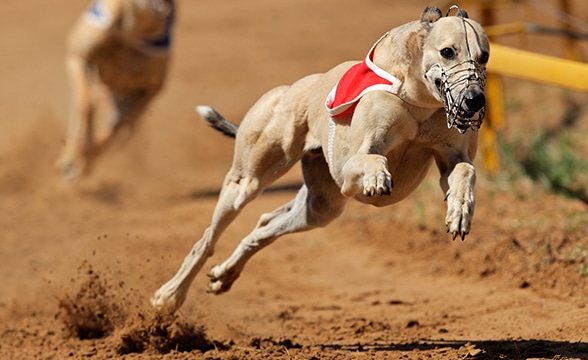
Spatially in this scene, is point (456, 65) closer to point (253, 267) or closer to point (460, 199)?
point (460, 199)

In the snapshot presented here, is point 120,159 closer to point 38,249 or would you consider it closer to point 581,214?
point 38,249

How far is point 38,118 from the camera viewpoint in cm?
1340

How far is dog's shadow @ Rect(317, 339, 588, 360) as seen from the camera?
4.85 metres

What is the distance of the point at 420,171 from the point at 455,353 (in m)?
0.95

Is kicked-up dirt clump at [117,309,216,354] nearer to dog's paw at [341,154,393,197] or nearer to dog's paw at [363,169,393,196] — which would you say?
dog's paw at [341,154,393,197]

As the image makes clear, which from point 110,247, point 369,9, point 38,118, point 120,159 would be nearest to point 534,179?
point 110,247

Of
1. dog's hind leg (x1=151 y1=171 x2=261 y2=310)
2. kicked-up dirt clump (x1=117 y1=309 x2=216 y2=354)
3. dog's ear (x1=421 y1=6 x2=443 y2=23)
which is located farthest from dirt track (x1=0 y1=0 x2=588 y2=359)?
dog's ear (x1=421 y1=6 x2=443 y2=23)

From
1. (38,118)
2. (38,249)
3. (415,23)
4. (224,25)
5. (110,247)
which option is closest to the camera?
(415,23)

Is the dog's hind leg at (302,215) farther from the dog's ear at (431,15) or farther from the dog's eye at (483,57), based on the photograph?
the dog's eye at (483,57)

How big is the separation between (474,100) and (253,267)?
13.1ft

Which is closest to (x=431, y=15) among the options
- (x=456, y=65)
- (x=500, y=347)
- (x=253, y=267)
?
(x=456, y=65)

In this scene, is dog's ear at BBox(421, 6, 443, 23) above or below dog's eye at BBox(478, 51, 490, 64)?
above

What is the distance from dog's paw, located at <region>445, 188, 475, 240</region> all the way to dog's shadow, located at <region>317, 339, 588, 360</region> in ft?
2.96

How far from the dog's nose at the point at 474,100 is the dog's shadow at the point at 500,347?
53.0 inches
